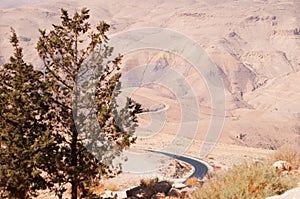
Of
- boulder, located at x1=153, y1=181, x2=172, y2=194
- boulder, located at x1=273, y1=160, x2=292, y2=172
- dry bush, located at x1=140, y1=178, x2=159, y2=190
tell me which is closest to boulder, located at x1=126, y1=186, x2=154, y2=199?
dry bush, located at x1=140, y1=178, x2=159, y2=190

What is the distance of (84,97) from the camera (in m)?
15.6

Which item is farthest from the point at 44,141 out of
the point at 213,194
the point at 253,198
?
the point at 253,198

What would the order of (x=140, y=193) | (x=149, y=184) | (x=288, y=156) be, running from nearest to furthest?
(x=140, y=193) < (x=149, y=184) < (x=288, y=156)

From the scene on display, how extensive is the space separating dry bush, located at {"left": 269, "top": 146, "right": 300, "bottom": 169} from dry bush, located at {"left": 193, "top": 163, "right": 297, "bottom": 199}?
6.49 meters

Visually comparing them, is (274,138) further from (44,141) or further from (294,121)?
(44,141)

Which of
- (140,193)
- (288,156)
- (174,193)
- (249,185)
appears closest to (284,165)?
(288,156)

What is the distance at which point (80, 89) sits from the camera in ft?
52.3

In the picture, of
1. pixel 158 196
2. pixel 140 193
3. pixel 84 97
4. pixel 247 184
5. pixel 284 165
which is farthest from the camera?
pixel 140 193

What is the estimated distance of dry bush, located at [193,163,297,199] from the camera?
391 inches

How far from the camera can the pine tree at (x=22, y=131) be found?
1424 cm

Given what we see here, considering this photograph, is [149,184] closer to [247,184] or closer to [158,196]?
Result: [158,196]

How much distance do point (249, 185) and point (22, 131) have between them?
319 inches

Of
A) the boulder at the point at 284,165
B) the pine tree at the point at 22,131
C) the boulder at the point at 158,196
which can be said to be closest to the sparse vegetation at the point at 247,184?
the boulder at the point at 284,165

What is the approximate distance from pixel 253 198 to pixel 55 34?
31.5 ft
